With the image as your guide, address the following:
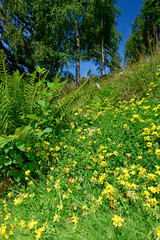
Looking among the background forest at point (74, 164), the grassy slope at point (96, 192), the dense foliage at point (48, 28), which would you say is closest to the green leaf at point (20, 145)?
the background forest at point (74, 164)

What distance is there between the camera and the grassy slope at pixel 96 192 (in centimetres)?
122

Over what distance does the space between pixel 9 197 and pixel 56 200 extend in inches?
A: 24.4

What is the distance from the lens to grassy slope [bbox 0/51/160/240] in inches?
48.0

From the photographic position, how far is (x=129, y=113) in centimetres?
265

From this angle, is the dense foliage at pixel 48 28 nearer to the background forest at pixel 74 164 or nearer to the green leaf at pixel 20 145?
the background forest at pixel 74 164

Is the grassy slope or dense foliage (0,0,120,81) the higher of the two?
dense foliage (0,0,120,81)

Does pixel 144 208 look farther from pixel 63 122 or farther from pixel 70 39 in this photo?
pixel 70 39

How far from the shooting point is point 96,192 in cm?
158

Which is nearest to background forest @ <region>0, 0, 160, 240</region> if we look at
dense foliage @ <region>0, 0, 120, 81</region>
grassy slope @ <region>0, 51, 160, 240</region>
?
grassy slope @ <region>0, 51, 160, 240</region>

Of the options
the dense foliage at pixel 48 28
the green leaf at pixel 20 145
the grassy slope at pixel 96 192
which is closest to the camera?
the grassy slope at pixel 96 192

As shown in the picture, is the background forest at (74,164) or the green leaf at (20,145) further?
the green leaf at (20,145)

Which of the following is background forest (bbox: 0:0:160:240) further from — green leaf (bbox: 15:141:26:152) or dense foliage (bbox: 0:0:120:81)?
dense foliage (bbox: 0:0:120:81)

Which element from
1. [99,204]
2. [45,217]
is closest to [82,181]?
[99,204]

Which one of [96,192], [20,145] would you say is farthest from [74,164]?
[20,145]
